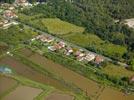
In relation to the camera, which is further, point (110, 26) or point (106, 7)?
point (106, 7)

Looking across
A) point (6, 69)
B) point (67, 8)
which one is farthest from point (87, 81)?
point (67, 8)

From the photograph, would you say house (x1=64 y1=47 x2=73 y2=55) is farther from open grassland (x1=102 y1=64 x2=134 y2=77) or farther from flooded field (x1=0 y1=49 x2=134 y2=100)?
open grassland (x1=102 y1=64 x2=134 y2=77)

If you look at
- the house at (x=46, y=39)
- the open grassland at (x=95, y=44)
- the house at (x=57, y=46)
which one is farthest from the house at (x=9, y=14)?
the house at (x=57, y=46)

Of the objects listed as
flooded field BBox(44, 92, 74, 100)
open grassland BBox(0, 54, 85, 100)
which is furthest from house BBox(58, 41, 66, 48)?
flooded field BBox(44, 92, 74, 100)

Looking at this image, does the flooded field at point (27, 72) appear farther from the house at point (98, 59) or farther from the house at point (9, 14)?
the house at point (9, 14)

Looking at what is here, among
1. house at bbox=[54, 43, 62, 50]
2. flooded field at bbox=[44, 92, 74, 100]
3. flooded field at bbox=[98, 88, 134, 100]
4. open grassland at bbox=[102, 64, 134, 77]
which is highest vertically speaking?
house at bbox=[54, 43, 62, 50]

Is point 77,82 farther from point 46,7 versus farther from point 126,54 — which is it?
point 46,7
